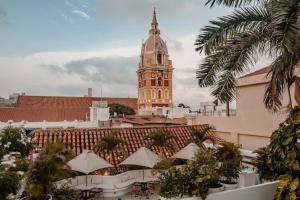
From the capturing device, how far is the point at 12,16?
59.7 feet

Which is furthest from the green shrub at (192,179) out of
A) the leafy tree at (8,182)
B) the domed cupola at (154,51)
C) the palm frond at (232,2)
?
the domed cupola at (154,51)

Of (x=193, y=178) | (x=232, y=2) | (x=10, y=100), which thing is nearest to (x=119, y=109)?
(x=10, y=100)

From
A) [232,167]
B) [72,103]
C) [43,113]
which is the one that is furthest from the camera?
[72,103]

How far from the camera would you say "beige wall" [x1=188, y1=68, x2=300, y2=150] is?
14.5 meters

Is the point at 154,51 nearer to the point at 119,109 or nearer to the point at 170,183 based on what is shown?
the point at 119,109

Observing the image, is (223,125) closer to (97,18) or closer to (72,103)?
(97,18)

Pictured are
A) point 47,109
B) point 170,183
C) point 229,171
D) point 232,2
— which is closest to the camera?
point 170,183

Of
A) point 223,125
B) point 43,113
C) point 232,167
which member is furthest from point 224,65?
point 43,113

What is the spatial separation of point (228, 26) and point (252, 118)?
8.65 metres

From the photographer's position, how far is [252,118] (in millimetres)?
15727

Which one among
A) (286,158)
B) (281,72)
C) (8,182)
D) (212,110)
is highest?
(281,72)

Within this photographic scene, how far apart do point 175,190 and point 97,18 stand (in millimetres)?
18498

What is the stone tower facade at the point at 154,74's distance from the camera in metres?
83.9

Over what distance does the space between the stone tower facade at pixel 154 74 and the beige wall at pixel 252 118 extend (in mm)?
65197
